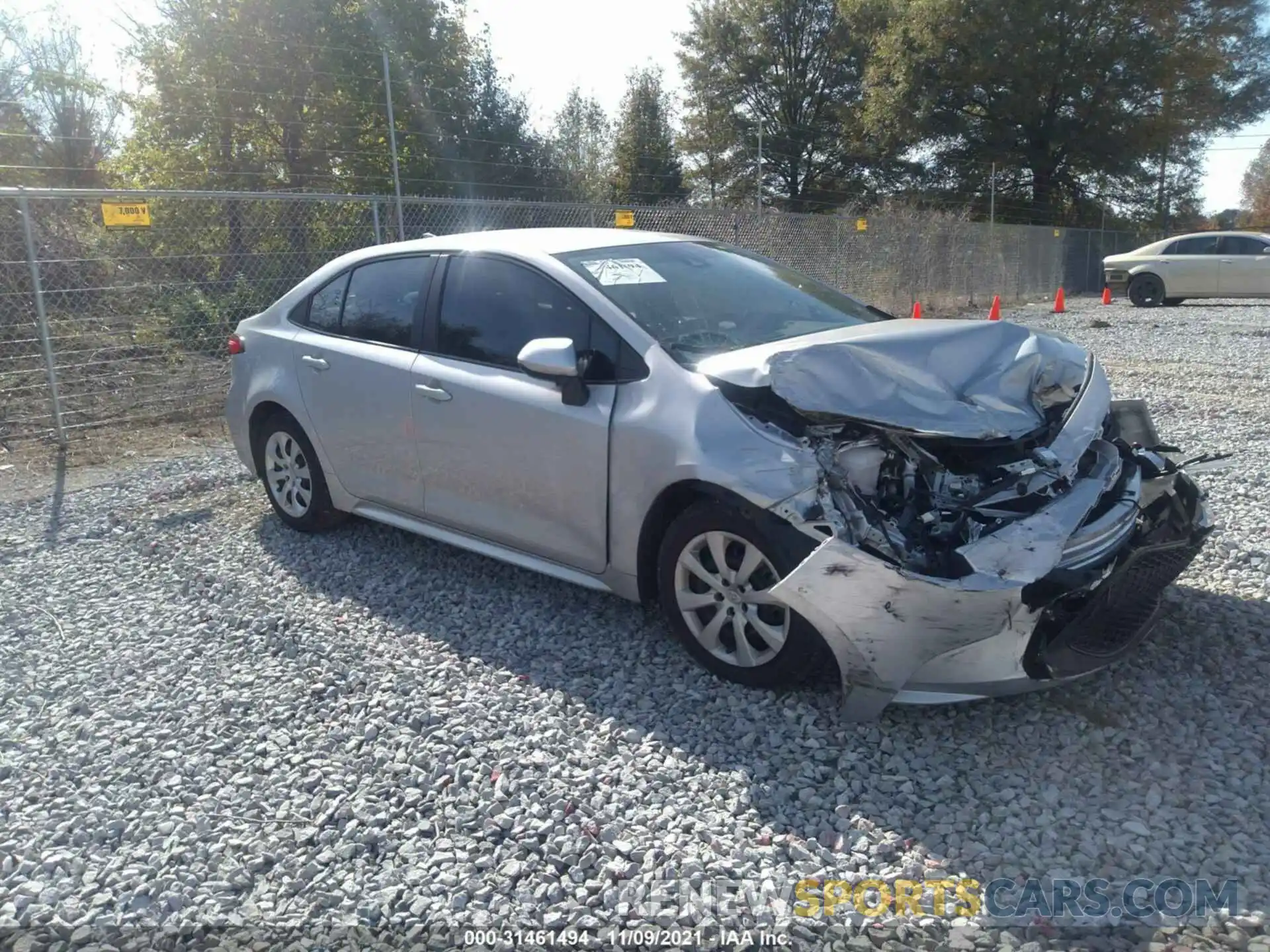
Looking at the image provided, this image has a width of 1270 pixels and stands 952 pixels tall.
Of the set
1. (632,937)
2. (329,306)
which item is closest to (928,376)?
(632,937)

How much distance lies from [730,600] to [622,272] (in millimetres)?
1602

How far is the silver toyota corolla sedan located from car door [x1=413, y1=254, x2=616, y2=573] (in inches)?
0.5

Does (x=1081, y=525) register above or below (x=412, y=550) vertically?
above

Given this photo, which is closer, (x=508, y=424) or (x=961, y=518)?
(x=961, y=518)

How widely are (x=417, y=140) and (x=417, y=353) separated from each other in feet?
55.0

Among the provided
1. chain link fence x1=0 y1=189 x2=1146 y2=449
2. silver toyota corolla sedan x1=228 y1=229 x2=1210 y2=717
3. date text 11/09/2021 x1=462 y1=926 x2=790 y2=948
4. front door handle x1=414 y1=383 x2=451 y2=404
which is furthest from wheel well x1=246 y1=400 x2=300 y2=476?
date text 11/09/2021 x1=462 y1=926 x2=790 y2=948

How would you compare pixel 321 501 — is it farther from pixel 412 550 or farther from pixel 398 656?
pixel 398 656

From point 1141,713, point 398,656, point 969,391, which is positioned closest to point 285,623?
point 398,656

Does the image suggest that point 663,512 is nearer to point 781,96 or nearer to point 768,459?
point 768,459

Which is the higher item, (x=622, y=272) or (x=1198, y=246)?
(x=622, y=272)

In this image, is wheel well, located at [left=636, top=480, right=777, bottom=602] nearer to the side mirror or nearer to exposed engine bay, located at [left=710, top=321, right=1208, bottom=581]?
exposed engine bay, located at [left=710, top=321, right=1208, bottom=581]

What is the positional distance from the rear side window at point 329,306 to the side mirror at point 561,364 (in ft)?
5.80

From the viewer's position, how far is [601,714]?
3.71 meters

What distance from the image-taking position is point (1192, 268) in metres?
21.1
